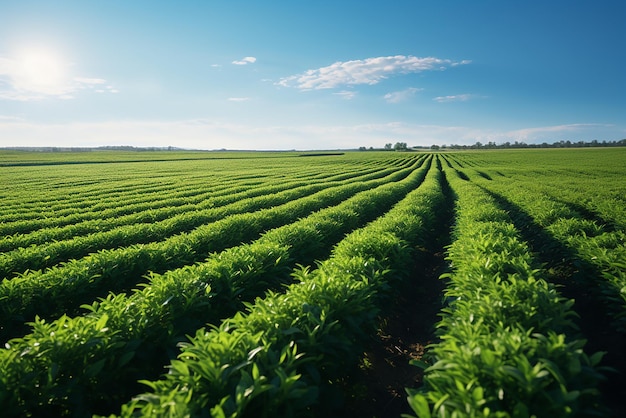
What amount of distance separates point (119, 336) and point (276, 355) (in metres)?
2.07

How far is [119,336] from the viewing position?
3.82m

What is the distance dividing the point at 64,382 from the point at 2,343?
3376 millimetres

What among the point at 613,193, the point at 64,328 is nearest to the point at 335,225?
the point at 64,328

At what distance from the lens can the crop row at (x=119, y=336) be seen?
3254mm

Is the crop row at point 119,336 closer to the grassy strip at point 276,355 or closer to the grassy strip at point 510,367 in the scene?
the grassy strip at point 276,355

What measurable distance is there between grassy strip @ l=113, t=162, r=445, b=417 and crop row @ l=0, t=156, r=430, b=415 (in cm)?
50

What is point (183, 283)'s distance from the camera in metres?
5.07

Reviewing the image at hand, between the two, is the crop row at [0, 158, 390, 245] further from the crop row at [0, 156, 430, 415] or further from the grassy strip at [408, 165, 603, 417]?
the grassy strip at [408, 165, 603, 417]

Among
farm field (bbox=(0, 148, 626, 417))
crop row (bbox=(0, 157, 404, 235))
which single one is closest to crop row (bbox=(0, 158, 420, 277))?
farm field (bbox=(0, 148, 626, 417))

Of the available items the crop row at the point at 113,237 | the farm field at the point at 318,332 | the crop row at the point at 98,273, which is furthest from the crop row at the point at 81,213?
the crop row at the point at 98,273

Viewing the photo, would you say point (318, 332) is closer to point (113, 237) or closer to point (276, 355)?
point (276, 355)

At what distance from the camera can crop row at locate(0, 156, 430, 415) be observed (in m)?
3.25

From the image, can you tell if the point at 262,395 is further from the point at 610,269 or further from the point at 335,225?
the point at 335,225

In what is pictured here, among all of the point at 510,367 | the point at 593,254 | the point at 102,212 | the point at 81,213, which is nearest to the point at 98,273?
the point at 510,367
